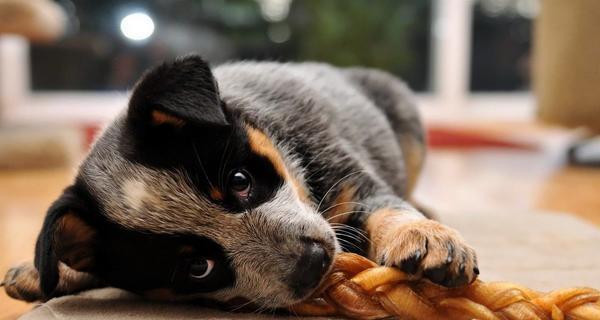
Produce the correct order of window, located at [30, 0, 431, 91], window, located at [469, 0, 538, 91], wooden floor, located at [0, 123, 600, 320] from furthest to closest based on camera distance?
window, located at [469, 0, 538, 91] → window, located at [30, 0, 431, 91] → wooden floor, located at [0, 123, 600, 320]

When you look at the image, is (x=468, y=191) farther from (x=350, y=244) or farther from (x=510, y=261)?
(x=350, y=244)

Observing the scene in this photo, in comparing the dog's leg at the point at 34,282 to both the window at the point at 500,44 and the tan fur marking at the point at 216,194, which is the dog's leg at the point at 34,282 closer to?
the tan fur marking at the point at 216,194

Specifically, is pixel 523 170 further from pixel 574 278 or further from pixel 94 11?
pixel 94 11

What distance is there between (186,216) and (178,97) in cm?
23

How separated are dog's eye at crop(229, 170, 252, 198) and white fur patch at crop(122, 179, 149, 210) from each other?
173 millimetres

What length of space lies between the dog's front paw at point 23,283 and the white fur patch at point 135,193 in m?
0.40

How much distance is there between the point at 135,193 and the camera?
4.68 feet

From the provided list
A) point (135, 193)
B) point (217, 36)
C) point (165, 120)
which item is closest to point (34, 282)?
point (135, 193)

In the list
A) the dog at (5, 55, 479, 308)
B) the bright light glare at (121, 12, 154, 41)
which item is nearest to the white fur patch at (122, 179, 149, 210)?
the dog at (5, 55, 479, 308)

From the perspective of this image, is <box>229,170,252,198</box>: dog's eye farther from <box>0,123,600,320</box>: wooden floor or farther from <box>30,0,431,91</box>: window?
<box>30,0,431,91</box>: window

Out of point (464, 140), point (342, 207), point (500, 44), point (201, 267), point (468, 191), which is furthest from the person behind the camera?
point (500, 44)

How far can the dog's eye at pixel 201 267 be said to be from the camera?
4.64ft

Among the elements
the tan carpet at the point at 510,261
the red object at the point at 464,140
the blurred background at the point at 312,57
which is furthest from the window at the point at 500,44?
the tan carpet at the point at 510,261

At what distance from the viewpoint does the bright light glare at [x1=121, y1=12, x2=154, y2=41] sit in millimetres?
6734
